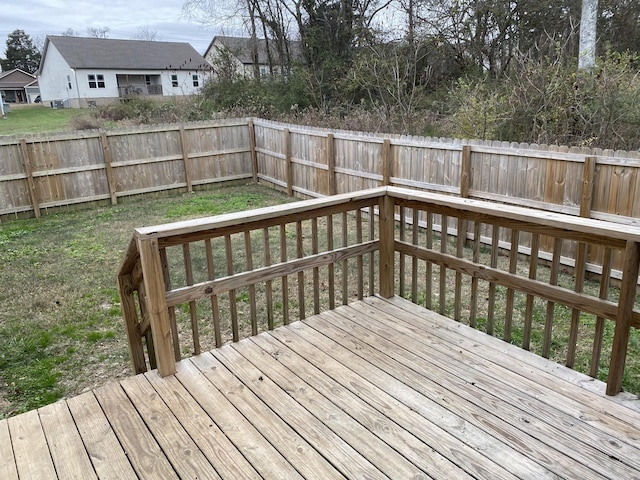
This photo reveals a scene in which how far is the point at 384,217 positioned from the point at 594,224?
58.0 inches

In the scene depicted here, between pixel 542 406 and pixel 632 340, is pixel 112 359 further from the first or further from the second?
pixel 632 340

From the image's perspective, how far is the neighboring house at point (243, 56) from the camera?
1645 cm

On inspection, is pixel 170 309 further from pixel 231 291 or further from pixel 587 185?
pixel 587 185

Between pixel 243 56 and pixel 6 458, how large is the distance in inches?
688

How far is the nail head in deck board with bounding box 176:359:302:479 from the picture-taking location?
1985 mm

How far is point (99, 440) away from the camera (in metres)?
2.19

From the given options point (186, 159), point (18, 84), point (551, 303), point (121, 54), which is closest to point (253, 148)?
point (186, 159)

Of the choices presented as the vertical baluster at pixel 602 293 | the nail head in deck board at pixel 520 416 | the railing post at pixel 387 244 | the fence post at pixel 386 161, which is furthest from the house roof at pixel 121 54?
the vertical baluster at pixel 602 293

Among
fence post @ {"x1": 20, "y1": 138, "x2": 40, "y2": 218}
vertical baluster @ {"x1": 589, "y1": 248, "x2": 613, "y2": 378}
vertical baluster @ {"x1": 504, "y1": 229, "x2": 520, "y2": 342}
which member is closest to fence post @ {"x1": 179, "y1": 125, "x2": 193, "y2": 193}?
fence post @ {"x1": 20, "y1": 138, "x2": 40, "y2": 218}

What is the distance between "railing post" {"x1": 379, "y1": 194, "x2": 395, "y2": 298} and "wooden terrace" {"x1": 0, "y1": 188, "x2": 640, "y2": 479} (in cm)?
3

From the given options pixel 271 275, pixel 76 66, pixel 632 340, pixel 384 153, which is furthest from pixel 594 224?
pixel 76 66

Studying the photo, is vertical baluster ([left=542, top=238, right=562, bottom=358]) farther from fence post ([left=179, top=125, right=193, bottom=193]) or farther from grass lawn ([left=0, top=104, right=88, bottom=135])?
grass lawn ([left=0, top=104, right=88, bottom=135])

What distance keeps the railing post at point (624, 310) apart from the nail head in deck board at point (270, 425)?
1.45 meters

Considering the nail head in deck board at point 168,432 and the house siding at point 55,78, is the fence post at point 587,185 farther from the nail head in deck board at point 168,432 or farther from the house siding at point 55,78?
the house siding at point 55,78
